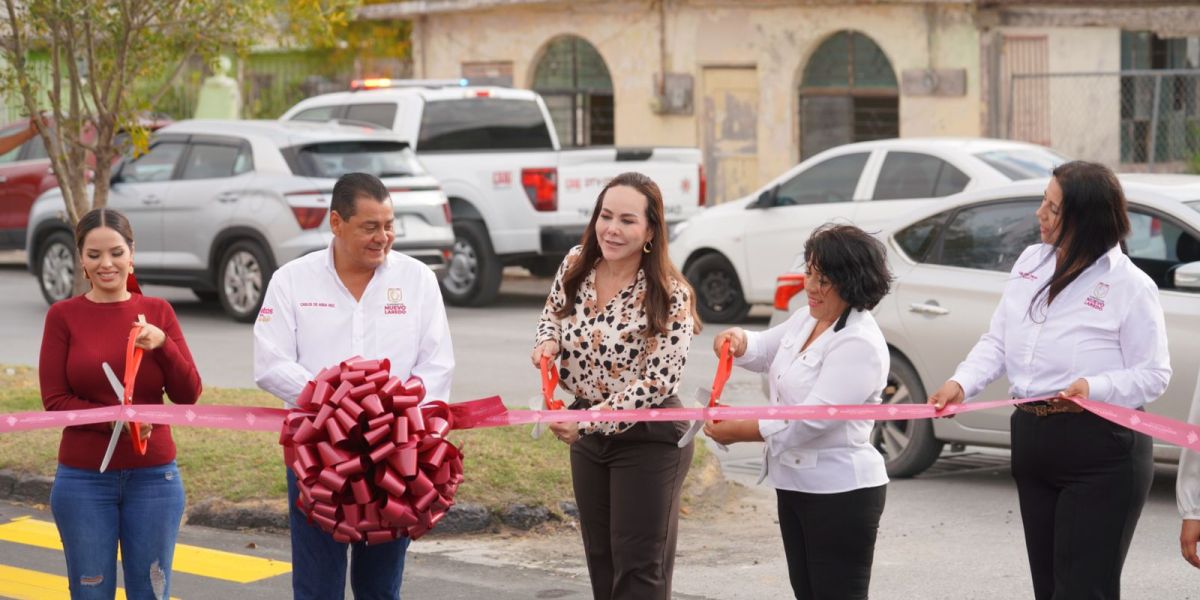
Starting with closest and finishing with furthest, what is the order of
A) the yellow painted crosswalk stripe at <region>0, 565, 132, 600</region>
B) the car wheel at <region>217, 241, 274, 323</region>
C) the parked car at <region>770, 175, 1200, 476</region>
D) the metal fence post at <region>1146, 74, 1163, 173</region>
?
the yellow painted crosswalk stripe at <region>0, 565, 132, 600</region>, the parked car at <region>770, 175, 1200, 476</region>, the car wheel at <region>217, 241, 274, 323</region>, the metal fence post at <region>1146, 74, 1163, 173</region>

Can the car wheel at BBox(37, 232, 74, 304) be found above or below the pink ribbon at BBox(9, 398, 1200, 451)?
below

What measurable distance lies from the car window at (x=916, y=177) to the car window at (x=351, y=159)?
454 centimetres

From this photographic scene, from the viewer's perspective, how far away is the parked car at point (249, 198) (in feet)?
53.5

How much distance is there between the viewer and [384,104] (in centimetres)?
1873

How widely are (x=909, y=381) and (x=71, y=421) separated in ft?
17.2

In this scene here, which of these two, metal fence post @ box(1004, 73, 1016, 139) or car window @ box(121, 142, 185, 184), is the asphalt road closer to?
car window @ box(121, 142, 185, 184)

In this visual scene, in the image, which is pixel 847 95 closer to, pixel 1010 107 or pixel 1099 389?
pixel 1010 107

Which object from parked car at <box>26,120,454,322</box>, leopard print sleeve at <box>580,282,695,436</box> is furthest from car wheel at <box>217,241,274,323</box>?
leopard print sleeve at <box>580,282,695,436</box>

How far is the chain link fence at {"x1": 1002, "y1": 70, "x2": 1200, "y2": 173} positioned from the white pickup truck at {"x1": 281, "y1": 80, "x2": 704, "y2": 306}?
5.95 metres

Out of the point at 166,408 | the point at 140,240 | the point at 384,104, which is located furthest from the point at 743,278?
the point at 166,408

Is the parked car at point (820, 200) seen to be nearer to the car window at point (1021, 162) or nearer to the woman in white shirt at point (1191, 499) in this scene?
the car window at point (1021, 162)

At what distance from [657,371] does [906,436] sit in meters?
4.43

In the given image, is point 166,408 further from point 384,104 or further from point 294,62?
point 294,62

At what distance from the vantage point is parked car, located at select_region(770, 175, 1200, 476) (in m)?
8.65
